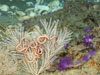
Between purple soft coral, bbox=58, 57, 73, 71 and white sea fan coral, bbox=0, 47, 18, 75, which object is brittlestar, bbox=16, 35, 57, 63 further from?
purple soft coral, bbox=58, 57, 73, 71

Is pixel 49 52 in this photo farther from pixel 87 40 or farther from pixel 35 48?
pixel 87 40

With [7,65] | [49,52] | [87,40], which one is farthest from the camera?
[87,40]

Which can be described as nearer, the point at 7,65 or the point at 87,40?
the point at 7,65

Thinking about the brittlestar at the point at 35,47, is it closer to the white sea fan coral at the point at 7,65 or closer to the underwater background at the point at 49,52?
the underwater background at the point at 49,52

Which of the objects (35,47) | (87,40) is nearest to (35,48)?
(35,47)

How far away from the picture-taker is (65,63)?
2.80 metres

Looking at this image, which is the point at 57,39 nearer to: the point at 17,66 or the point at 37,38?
the point at 37,38

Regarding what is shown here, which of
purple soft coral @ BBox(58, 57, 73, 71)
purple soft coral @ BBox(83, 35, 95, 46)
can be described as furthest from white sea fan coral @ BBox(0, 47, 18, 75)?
purple soft coral @ BBox(83, 35, 95, 46)

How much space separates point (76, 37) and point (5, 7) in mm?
3866

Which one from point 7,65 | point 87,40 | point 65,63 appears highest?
point 87,40

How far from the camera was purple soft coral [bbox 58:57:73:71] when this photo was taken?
109 inches

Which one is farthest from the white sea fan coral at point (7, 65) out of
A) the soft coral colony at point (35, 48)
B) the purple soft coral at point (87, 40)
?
the purple soft coral at point (87, 40)

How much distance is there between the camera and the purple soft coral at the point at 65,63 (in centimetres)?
277

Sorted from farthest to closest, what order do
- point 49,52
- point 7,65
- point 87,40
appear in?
point 87,40 < point 49,52 < point 7,65
